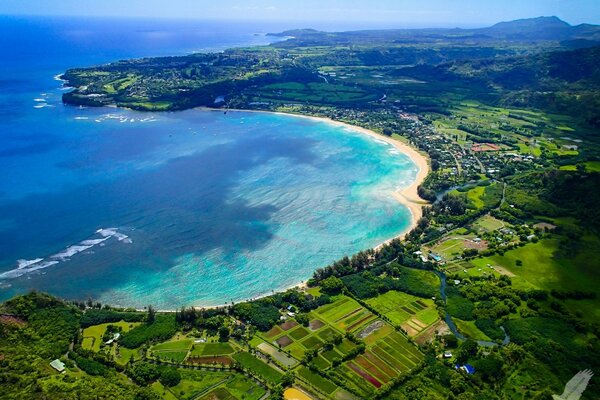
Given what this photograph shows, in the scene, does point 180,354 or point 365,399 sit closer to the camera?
point 365,399

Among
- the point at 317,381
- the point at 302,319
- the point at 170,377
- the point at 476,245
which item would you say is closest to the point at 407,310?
the point at 302,319

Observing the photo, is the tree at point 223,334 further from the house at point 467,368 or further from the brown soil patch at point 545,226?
the brown soil patch at point 545,226

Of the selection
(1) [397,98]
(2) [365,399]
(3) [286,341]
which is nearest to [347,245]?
(3) [286,341]

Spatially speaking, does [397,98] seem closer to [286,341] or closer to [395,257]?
[395,257]

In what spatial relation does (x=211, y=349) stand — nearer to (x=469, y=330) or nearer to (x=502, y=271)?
(x=469, y=330)

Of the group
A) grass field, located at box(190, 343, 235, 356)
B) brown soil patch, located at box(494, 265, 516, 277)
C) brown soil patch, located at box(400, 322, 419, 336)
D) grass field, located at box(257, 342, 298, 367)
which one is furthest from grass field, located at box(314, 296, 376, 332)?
brown soil patch, located at box(494, 265, 516, 277)

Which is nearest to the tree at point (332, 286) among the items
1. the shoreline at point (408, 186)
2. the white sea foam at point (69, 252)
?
the shoreline at point (408, 186)
